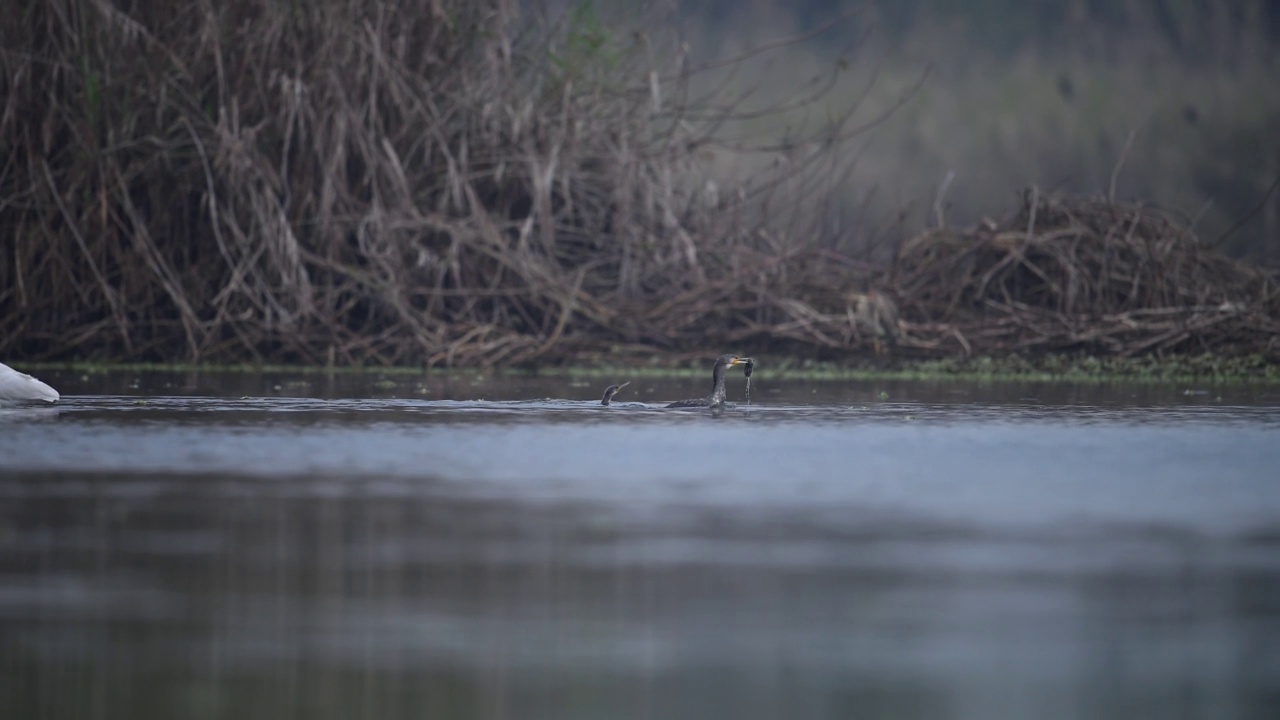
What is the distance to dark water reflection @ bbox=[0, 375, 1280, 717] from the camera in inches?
177

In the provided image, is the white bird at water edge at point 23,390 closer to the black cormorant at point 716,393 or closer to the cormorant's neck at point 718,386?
the black cormorant at point 716,393

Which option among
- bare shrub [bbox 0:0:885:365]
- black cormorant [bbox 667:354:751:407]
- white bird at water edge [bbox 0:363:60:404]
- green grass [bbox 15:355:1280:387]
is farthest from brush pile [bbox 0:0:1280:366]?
white bird at water edge [bbox 0:363:60:404]

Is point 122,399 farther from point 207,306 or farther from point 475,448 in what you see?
point 207,306

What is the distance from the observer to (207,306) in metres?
18.1

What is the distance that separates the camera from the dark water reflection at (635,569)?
14.8ft

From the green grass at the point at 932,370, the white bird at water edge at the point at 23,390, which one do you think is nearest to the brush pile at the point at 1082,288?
the green grass at the point at 932,370

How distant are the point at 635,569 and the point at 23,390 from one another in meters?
6.97

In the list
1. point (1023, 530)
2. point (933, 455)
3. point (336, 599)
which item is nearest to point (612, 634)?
point (336, 599)

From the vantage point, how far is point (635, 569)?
6.00 meters

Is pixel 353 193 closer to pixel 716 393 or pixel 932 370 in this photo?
pixel 932 370

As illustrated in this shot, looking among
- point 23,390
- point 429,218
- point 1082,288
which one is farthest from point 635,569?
point 1082,288

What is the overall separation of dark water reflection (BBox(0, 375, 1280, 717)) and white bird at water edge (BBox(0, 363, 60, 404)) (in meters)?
1.44

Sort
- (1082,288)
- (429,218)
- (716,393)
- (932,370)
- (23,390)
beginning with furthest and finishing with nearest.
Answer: (1082,288) < (429,218) < (932,370) < (716,393) < (23,390)

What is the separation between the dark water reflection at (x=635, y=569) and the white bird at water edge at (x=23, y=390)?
144 cm
